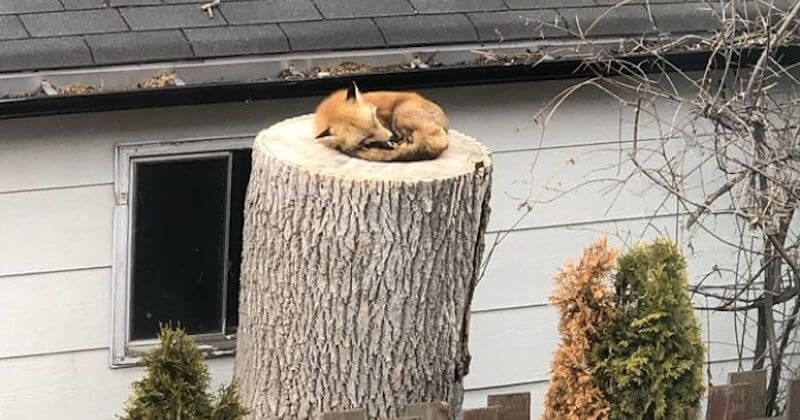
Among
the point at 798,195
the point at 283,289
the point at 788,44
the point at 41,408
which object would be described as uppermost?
the point at 788,44

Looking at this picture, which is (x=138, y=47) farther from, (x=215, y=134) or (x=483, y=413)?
(x=483, y=413)

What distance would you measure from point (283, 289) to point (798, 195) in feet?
7.20

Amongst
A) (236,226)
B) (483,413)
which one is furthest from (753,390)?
(236,226)

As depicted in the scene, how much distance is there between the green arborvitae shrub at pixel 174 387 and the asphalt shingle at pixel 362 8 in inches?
93.1

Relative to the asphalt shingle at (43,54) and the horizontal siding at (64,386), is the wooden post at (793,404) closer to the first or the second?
the horizontal siding at (64,386)

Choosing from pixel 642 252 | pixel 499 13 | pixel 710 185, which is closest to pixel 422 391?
pixel 642 252

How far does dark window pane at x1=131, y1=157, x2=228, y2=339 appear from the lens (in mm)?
6004

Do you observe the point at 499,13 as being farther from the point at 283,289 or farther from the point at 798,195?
the point at 283,289

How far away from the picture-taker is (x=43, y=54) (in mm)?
5492

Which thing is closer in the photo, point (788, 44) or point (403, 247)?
point (403, 247)

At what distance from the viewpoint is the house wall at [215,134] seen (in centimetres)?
576

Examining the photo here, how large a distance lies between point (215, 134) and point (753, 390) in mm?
2427

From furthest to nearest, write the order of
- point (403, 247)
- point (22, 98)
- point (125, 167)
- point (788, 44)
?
point (788, 44) → point (125, 167) → point (22, 98) → point (403, 247)

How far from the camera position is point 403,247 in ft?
15.2
